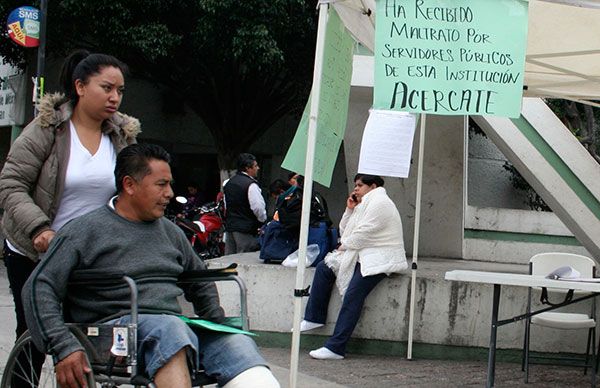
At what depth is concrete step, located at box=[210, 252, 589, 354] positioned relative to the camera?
8148 mm

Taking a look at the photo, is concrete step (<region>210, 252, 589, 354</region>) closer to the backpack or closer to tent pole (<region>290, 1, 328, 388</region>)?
the backpack

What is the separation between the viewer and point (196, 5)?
17.6 metres

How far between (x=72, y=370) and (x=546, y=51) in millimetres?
4398

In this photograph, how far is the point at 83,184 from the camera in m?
4.25

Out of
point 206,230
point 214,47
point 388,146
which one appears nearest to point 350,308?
point 388,146

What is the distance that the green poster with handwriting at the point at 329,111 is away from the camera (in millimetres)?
5391

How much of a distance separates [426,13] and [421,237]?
20.2ft

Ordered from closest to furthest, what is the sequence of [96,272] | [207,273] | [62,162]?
[96,272], [207,273], [62,162]

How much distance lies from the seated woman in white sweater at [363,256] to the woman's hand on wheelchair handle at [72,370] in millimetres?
4456

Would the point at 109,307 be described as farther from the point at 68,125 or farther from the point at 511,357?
the point at 511,357

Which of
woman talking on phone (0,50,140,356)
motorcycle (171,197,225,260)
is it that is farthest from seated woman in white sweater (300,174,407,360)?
motorcycle (171,197,225,260)

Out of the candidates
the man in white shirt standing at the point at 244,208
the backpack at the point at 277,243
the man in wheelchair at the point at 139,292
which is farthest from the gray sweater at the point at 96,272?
the man in white shirt standing at the point at 244,208

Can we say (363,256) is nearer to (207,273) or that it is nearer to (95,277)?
(207,273)

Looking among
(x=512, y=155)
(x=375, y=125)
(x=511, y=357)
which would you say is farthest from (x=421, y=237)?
(x=375, y=125)
